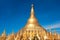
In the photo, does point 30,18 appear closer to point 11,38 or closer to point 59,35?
point 59,35

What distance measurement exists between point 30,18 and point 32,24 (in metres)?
2.14

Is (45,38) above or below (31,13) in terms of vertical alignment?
below

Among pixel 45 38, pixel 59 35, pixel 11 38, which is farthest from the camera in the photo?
pixel 59 35

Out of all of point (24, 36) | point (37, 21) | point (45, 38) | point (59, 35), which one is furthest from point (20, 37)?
point (37, 21)

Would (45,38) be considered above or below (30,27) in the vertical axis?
below

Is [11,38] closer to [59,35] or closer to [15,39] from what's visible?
[15,39]

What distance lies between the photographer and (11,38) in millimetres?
37344

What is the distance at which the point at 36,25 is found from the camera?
48.5 metres

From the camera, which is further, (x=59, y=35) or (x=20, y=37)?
(x=59, y=35)

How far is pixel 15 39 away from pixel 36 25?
13.3m

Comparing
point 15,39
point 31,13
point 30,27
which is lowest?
point 15,39

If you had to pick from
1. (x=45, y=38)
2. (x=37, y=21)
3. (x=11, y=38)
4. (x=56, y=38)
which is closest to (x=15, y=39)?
(x=11, y=38)

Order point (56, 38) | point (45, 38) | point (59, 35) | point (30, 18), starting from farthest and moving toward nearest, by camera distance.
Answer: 1. point (30, 18)
2. point (59, 35)
3. point (56, 38)
4. point (45, 38)

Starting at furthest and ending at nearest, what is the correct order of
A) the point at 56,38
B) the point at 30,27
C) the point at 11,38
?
1. the point at 30,27
2. the point at 56,38
3. the point at 11,38
